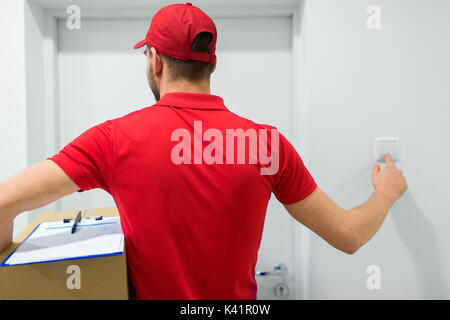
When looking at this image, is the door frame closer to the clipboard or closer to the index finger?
the index finger

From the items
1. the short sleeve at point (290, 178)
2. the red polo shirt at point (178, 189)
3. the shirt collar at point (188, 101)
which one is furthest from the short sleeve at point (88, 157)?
the short sleeve at point (290, 178)

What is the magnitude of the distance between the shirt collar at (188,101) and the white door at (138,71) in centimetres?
66

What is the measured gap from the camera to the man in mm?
598

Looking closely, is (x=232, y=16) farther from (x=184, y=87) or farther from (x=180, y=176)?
(x=180, y=176)

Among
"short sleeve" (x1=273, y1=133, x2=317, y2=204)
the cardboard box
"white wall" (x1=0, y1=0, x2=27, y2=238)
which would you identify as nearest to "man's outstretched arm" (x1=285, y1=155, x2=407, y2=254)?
"short sleeve" (x1=273, y1=133, x2=317, y2=204)

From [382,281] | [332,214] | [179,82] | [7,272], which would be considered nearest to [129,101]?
[179,82]

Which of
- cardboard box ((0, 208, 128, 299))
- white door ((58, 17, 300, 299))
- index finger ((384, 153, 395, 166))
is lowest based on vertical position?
cardboard box ((0, 208, 128, 299))

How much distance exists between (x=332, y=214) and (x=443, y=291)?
81 centimetres

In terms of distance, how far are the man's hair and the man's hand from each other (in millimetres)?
678

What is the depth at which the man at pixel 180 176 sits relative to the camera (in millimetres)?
598

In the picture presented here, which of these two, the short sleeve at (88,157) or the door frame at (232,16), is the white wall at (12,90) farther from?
the short sleeve at (88,157)

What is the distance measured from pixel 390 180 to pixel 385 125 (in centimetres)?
23

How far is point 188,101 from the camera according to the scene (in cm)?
65

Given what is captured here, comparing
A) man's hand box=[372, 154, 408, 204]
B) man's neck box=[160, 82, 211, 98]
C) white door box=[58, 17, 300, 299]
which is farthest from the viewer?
white door box=[58, 17, 300, 299]
